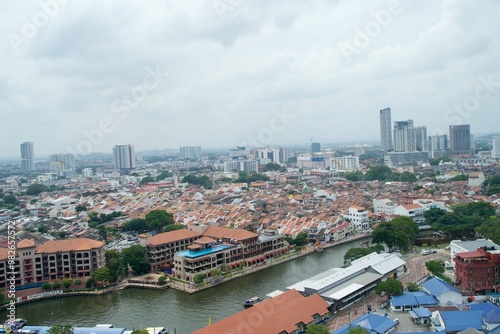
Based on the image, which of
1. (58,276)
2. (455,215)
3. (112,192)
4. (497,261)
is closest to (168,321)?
(58,276)

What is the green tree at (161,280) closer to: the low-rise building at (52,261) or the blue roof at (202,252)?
the blue roof at (202,252)

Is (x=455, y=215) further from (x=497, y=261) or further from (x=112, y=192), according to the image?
(x=112, y=192)

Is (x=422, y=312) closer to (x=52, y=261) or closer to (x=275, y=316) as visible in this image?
(x=275, y=316)

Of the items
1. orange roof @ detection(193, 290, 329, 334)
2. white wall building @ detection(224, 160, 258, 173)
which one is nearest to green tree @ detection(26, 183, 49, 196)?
white wall building @ detection(224, 160, 258, 173)

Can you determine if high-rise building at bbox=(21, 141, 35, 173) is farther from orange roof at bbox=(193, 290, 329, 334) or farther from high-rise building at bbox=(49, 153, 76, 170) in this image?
orange roof at bbox=(193, 290, 329, 334)

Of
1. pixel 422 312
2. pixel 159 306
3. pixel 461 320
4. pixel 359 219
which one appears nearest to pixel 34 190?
pixel 359 219

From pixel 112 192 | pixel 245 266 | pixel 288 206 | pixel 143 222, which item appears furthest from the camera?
pixel 112 192
